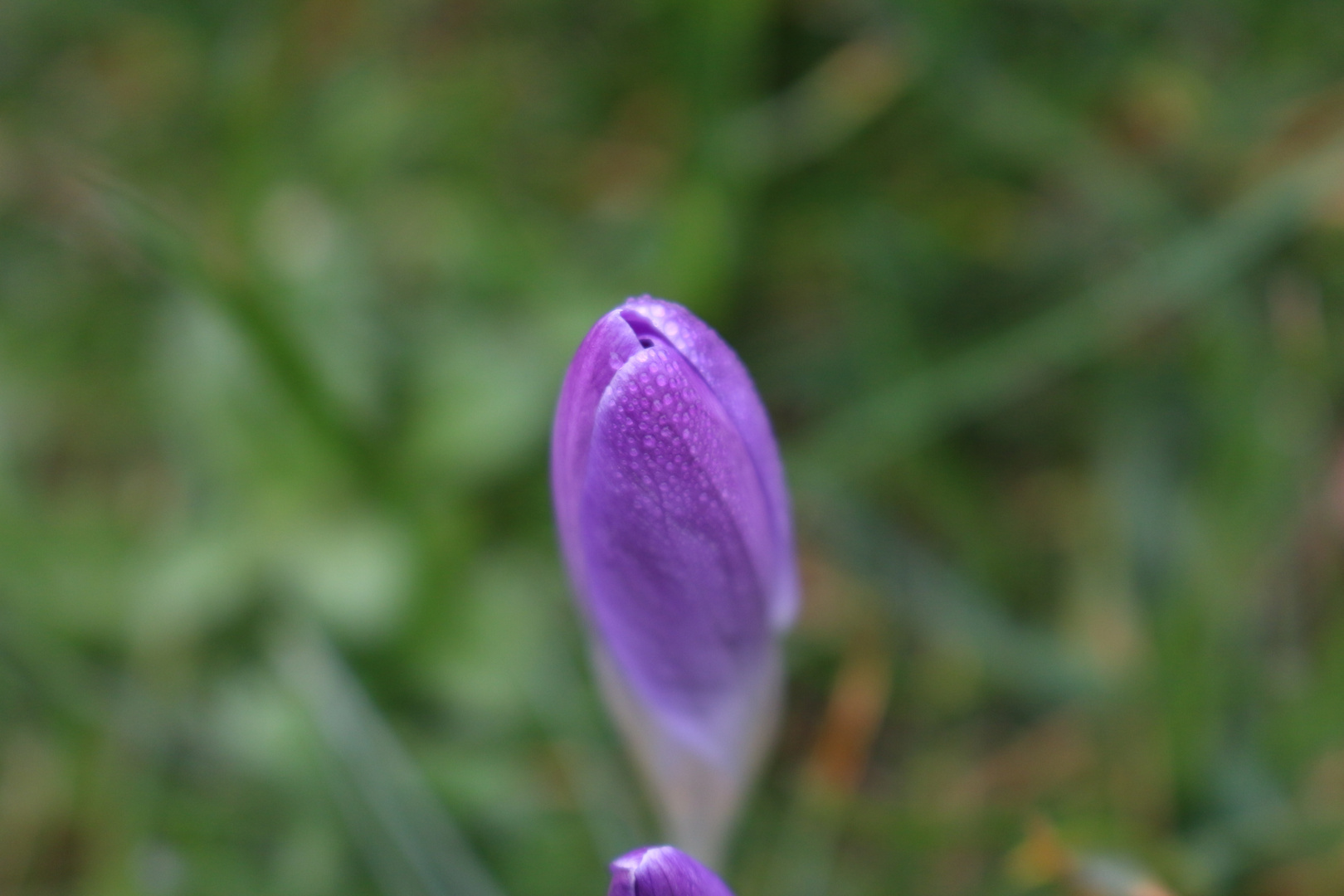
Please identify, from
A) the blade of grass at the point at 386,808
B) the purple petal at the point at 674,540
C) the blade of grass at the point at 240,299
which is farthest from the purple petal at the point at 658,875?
the blade of grass at the point at 240,299

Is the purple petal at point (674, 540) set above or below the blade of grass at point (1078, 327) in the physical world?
below

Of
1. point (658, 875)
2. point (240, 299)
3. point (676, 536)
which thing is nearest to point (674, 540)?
point (676, 536)

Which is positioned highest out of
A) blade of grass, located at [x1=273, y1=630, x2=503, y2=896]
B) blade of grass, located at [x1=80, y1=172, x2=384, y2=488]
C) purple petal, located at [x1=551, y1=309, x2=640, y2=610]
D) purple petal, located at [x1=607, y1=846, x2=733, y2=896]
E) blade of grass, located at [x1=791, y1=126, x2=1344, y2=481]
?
blade of grass, located at [x1=80, y1=172, x2=384, y2=488]

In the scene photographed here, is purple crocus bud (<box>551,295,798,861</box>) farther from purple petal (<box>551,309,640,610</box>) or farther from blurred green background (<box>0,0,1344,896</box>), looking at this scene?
blurred green background (<box>0,0,1344,896</box>)

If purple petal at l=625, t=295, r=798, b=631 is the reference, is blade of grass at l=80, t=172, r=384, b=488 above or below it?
above

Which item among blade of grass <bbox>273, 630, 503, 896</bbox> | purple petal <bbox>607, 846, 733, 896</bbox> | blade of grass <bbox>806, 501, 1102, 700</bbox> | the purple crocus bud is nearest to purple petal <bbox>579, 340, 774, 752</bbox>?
the purple crocus bud

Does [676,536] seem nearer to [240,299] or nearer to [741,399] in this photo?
[741,399]

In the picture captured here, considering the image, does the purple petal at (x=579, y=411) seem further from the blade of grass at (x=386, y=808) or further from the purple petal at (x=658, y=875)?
the blade of grass at (x=386, y=808)
